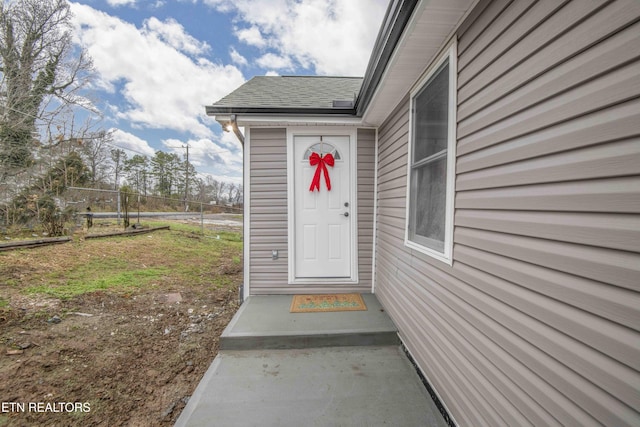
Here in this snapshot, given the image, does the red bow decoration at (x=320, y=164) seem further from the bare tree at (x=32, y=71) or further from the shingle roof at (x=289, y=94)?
the bare tree at (x=32, y=71)

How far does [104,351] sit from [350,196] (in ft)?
10.3

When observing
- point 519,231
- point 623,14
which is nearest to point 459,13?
point 623,14

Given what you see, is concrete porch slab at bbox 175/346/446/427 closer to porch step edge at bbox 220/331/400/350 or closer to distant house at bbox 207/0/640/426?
porch step edge at bbox 220/331/400/350

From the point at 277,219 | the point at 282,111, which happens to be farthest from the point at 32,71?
the point at 277,219

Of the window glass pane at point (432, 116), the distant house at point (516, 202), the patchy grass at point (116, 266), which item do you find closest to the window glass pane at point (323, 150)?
the distant house at point (516, 202)

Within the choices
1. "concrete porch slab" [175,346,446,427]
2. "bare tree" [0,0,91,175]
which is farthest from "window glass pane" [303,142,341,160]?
"bare tree" [0,0,91,175]

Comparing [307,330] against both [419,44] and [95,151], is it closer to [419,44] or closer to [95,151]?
[419,44]

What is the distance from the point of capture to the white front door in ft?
10.6

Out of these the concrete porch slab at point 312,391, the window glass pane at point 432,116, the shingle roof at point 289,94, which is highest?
the shingle roof at point 289,94

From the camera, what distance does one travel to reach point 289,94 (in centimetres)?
360

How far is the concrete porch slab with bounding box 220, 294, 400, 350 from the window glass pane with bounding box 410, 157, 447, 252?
101cm

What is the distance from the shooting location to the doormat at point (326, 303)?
Result: 278 cm

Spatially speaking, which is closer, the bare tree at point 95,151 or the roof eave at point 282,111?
the roof eave at point 282,111

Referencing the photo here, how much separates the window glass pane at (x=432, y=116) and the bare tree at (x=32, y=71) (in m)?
9.12
